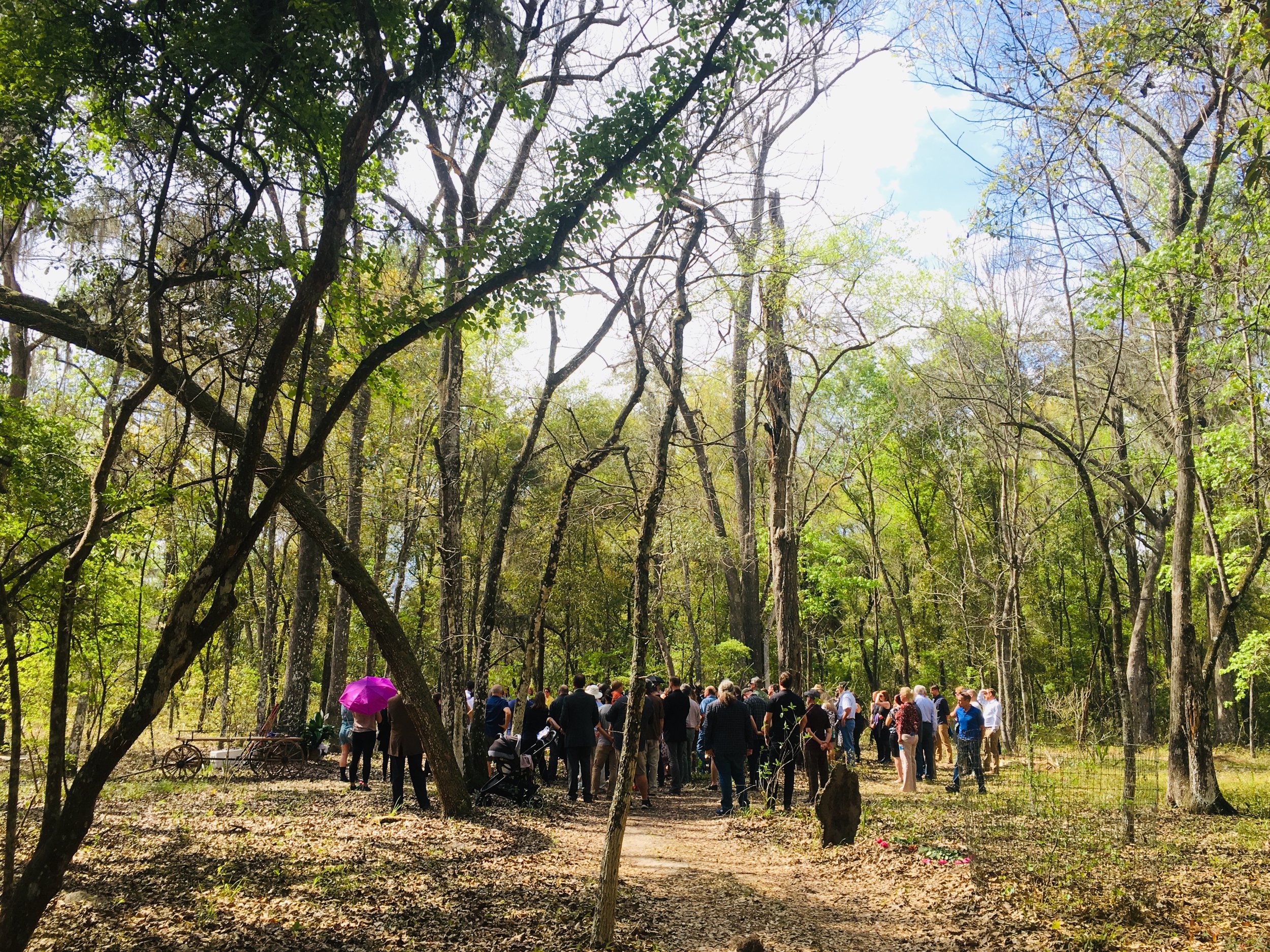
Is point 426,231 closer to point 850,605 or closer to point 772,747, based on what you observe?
point 772,747

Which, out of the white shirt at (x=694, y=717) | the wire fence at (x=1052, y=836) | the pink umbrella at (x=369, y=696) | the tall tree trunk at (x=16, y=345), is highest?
the tall tree trunk at (x=16, y=345)

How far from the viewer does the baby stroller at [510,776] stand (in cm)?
1045

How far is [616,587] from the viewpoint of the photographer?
97.3ft

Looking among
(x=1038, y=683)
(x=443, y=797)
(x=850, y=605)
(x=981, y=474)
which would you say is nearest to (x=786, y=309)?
(x=443, y=797)

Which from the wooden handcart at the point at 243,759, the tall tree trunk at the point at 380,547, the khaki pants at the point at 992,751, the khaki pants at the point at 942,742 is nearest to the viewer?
the wooden handcart at the point at 243,759

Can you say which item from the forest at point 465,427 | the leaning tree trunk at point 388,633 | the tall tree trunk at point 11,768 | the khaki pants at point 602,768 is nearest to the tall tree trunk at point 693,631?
the forest at point 465,427

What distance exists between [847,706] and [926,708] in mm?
1780

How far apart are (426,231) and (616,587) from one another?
22.4 meters

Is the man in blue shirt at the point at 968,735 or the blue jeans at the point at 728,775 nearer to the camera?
the blue jeans at the point at 728,775

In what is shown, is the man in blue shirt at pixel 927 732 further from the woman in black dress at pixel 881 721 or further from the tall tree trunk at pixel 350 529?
the tall tree trunk at pixel 350 529

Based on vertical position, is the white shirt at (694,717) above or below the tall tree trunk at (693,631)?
below

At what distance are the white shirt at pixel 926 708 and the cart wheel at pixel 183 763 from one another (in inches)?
476

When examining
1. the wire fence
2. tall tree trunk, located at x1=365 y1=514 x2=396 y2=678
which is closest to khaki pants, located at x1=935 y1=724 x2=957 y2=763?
the wire fence

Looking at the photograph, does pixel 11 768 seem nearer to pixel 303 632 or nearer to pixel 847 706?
pixel 303 632
